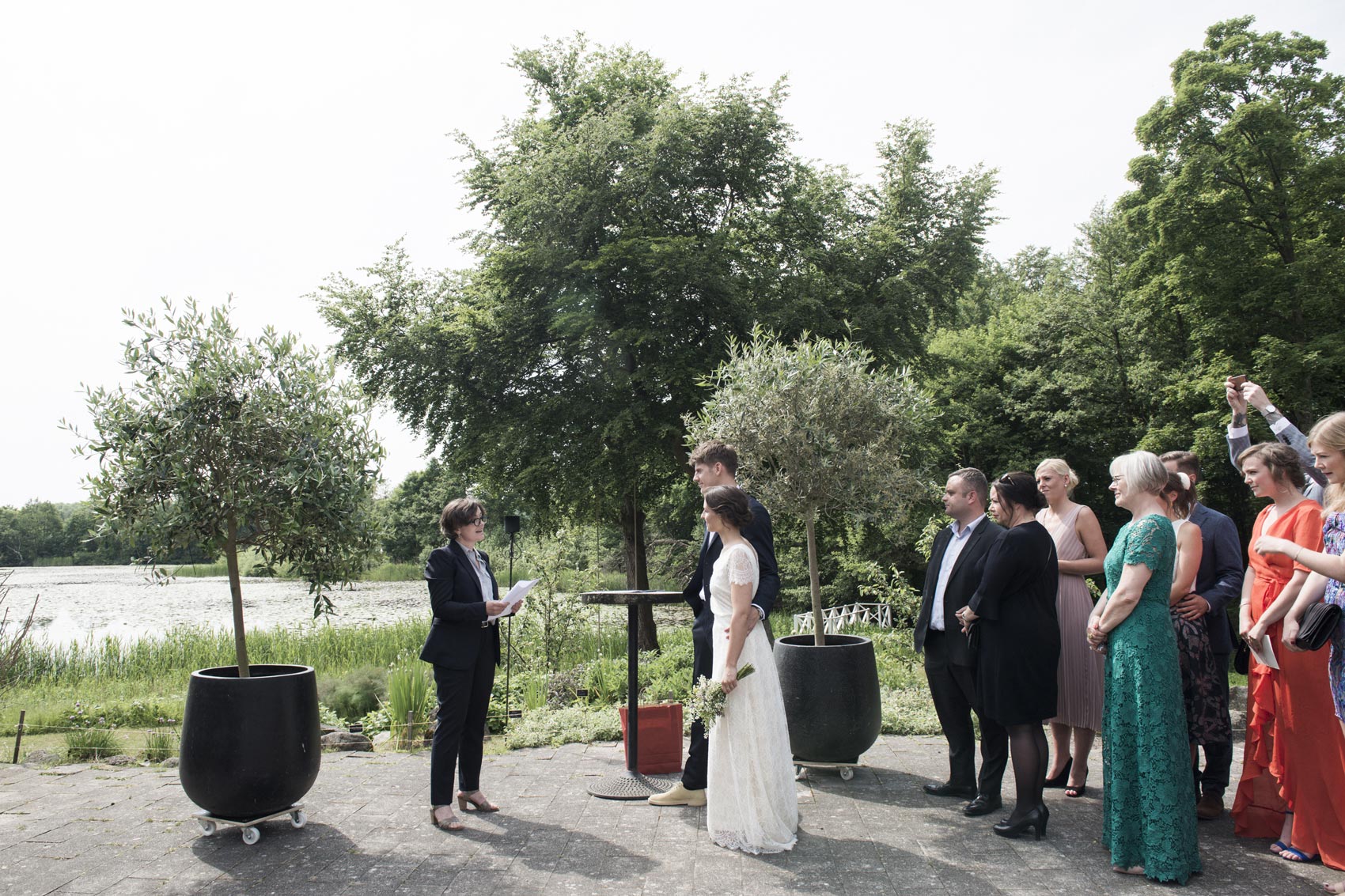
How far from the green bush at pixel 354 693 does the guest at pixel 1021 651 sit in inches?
286

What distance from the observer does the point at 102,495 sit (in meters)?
4.60

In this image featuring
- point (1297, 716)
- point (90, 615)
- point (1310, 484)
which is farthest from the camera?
point (90, 615)

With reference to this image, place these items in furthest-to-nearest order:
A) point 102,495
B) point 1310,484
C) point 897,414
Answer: point 897,414
point 1310,484
point 102,495

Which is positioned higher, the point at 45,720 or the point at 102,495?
the point at 102,495

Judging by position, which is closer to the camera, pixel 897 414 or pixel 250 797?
pixel 250 797

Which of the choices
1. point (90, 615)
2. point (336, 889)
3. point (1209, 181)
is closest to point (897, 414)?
point (336, 889)

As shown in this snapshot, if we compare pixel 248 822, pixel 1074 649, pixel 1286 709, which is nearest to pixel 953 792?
pixel 1074 649

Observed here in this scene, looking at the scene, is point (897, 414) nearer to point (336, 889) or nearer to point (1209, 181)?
point (336, 889)

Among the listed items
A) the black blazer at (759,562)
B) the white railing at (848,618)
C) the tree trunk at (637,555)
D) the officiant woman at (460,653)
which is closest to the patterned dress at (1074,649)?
the black blazer at (759,562)

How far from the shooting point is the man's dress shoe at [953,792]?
17.4 ft

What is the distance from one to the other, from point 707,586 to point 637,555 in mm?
12074

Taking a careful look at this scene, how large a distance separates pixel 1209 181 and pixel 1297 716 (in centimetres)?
1842

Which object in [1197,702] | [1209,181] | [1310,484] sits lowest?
[1197,702]

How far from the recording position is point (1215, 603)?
16.3ft
